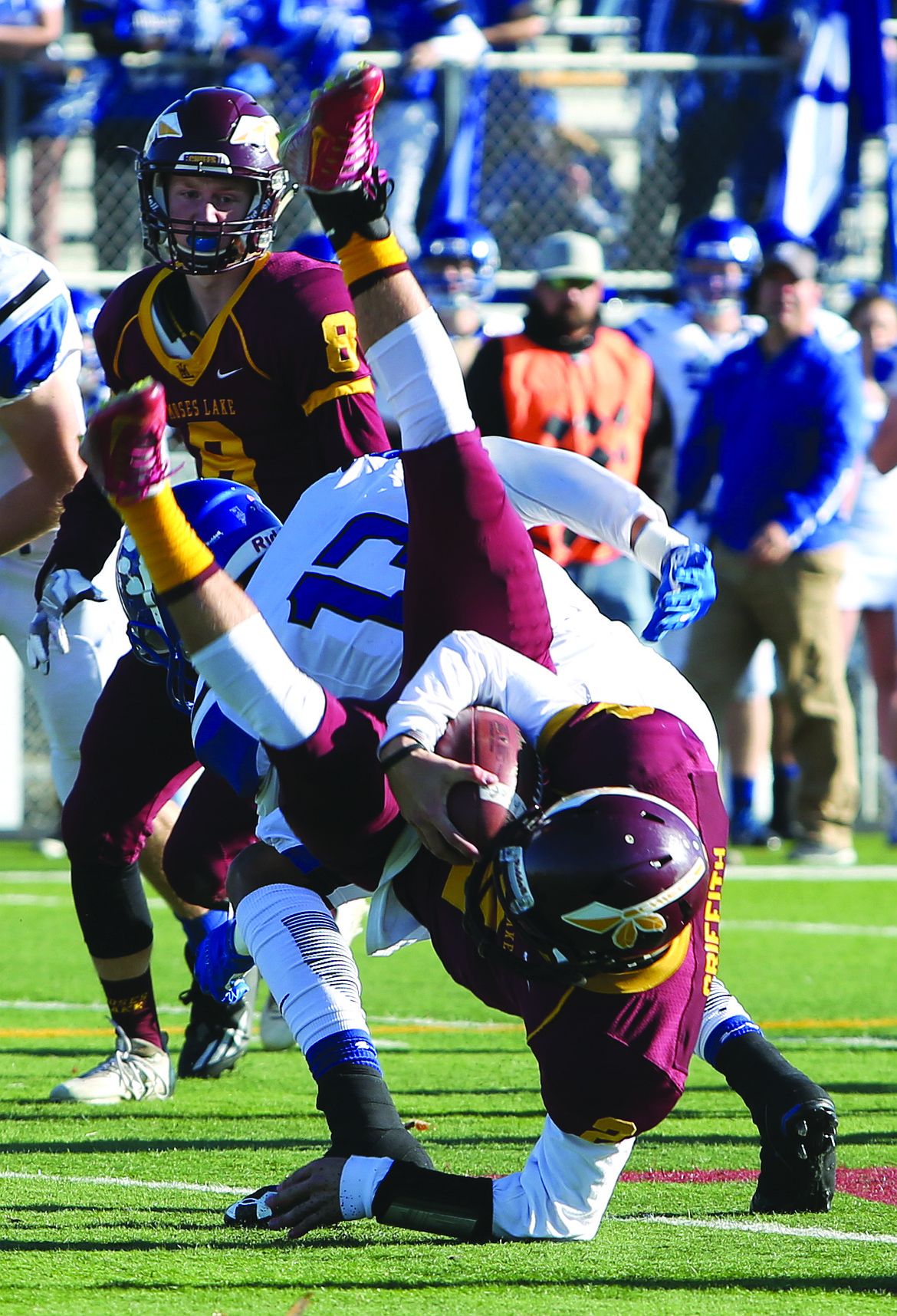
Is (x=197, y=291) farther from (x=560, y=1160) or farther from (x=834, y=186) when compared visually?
(x=834, y=186)

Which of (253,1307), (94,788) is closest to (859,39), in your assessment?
(94,788)

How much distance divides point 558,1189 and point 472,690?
0.70m

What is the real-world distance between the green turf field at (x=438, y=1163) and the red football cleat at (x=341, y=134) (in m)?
1.52

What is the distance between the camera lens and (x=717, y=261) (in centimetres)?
770

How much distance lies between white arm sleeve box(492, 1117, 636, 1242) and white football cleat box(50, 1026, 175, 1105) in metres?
1.29

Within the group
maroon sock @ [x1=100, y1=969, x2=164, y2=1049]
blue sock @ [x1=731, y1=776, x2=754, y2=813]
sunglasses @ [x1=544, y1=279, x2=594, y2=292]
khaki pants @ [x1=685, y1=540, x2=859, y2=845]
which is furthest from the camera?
blue sock @ [x1=731, y1=776, x2=754, y2=813]

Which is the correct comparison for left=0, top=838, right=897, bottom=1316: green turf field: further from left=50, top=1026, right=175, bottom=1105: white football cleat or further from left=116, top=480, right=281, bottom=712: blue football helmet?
left=116, top=480, right=281, bottom=712: blue football helmet

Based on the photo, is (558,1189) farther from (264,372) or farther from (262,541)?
(264,372)

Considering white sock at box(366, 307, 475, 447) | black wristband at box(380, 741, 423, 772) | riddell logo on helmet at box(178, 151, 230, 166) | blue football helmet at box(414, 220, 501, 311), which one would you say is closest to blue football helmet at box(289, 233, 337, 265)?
blue football helmet at box(414, 220, 501, 311)

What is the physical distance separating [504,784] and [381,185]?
3.00 feet

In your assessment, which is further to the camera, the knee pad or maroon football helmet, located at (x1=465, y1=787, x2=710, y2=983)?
the knee pad

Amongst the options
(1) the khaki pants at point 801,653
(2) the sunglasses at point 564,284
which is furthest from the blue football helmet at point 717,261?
(2) the sunglasses at point 564,284

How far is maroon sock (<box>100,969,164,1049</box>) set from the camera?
3920 millimetres

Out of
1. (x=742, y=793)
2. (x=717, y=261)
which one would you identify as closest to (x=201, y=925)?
(x=742, y=793)
